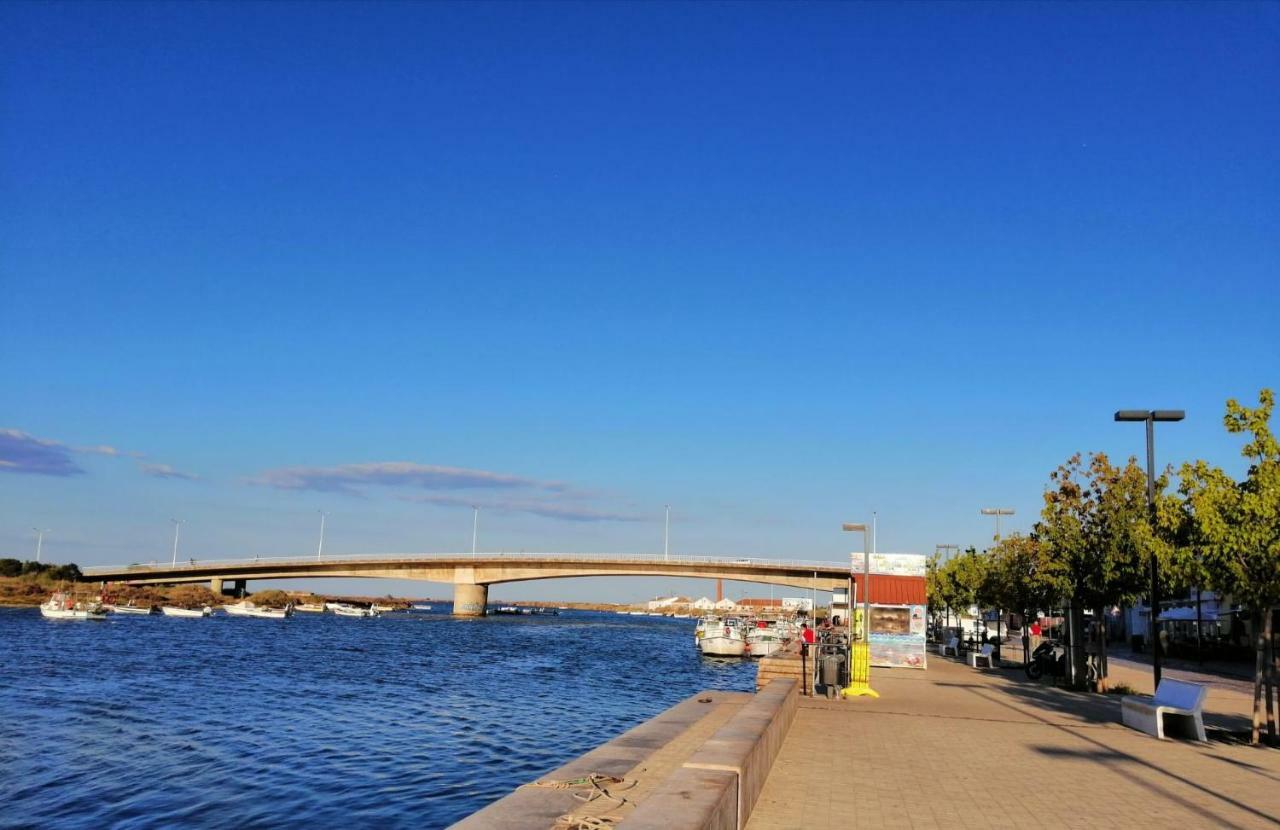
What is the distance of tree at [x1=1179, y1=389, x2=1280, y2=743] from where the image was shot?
14586mm

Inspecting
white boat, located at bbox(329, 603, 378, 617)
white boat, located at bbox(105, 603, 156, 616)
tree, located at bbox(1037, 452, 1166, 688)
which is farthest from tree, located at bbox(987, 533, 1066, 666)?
white boat, located at bbox(329, 603, 378, 617)

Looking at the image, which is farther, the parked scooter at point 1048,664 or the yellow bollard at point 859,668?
the parked scooter at point 1048,664

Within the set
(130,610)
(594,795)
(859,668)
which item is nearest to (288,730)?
(859,668)

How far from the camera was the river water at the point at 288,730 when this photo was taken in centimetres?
1479

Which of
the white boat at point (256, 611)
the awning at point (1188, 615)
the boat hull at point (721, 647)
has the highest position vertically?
the awning at point (1188, 615)

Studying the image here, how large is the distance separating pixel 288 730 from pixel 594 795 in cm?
1520

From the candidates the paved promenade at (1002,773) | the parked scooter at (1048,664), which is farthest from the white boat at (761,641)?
the paved promenade at (1002,773)

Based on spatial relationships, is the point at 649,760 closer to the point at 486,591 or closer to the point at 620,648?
the point at 620,648

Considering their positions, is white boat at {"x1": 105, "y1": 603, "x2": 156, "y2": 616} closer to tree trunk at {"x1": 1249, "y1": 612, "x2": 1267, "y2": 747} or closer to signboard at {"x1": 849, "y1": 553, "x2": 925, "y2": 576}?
signboard at {"x1": 849, "y1": 553, "x2": 925, "y2": 576}

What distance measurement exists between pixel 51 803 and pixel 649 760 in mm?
9835

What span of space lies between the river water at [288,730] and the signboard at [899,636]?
738 cm

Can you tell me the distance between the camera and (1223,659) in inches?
1674

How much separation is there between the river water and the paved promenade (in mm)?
5805

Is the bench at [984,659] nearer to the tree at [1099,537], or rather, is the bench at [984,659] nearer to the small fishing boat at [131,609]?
the tree at [1099,537]
